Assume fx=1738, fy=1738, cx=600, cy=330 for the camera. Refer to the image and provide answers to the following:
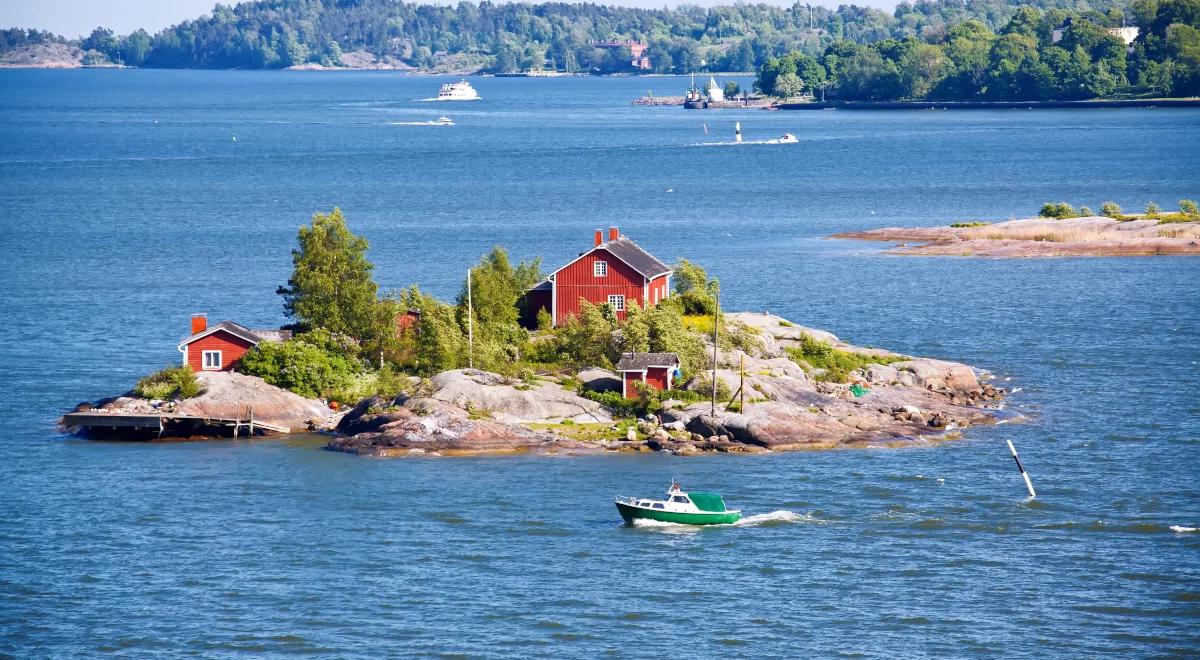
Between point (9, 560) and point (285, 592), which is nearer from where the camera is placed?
point (285, 592)

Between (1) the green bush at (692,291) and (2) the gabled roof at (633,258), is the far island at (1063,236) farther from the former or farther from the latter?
(2) the gabled roof at (633,258)

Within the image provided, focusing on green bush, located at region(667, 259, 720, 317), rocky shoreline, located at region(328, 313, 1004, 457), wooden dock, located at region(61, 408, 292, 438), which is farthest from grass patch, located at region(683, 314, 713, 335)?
wooden dock, located at region(61, 408, 292, 438)

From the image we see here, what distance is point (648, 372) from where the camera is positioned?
61.2 metres

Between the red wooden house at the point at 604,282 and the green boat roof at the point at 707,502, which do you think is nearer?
the green boat roof at the point at 707,502

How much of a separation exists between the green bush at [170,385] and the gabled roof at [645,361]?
599 inches

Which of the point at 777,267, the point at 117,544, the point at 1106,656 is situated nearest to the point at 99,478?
the point at 117,544

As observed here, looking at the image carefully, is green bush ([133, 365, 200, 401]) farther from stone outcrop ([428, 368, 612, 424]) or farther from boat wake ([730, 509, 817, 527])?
boat wake ([730, 509, 817, 527])

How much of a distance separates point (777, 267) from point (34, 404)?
48.6m

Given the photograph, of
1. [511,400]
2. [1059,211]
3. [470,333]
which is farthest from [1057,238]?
[511,400]

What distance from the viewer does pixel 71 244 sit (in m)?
114

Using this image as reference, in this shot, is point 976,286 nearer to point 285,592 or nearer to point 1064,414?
point 1064,414

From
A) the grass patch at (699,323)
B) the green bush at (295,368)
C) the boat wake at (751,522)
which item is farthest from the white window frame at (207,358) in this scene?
the boat wake at (751,522)

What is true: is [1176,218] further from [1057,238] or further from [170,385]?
[170,385]

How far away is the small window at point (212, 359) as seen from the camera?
63.9 meters
